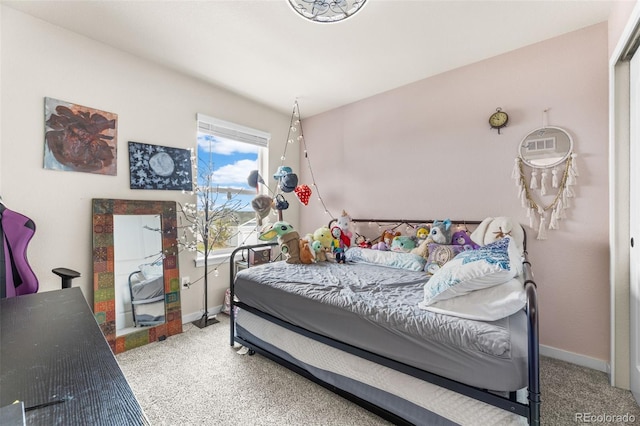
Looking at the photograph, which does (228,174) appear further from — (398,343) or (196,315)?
(398,343)

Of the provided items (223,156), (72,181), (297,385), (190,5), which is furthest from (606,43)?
(72,181)

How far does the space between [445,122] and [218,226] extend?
8.44 ft

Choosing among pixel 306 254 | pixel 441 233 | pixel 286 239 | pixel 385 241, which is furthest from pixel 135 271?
pixel 441 233

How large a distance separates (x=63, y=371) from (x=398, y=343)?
4.12ft

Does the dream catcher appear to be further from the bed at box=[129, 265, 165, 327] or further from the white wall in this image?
the bed at box=[129, 265, 165, 327]

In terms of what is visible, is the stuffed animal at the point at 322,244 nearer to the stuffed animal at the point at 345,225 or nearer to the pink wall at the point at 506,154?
the stuffed animal at the point at 345,225

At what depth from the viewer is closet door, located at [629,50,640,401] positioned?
1610 mm

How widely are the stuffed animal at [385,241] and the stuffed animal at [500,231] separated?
0.80m

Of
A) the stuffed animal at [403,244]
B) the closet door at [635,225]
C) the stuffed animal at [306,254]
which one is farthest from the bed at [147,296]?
the closet door at [635,225]

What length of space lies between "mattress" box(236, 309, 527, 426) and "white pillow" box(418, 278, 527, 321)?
33 centimetres

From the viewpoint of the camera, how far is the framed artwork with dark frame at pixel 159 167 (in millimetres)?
2436

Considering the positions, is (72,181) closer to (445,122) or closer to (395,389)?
(395,389)

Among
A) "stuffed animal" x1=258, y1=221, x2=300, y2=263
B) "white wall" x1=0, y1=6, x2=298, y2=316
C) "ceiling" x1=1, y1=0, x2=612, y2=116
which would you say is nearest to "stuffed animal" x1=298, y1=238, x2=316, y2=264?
"stuffed animal" x1=258, y1=221, x2=300, y2=263

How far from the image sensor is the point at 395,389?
1405 millimetres
